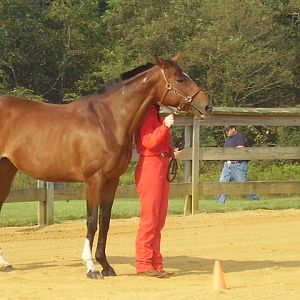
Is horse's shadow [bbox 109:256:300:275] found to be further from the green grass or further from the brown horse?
the green grass

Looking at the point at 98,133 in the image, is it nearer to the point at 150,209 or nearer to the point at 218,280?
the point at 150,209

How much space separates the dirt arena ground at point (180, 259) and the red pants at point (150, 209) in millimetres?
252

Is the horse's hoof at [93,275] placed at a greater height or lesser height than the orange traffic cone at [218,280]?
lesser

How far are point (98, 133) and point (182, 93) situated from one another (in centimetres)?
95

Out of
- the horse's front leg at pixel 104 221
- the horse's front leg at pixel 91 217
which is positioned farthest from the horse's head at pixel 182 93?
the horse's front leg at pixel 91 217

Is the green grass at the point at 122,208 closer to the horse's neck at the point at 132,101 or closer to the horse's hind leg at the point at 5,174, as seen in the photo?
the horse's hind leg at the point at 5,174

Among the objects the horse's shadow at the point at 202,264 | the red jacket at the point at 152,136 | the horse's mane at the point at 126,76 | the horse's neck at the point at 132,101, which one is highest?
the horse's mane at the point at 126,76

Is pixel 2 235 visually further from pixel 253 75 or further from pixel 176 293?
pixel 253 75

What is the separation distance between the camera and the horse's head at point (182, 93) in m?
9.14

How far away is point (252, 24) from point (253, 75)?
6.53 feet

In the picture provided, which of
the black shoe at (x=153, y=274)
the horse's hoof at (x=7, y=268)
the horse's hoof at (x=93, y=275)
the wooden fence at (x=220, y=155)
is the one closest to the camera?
the horse's hoof at (x=93, y=275)

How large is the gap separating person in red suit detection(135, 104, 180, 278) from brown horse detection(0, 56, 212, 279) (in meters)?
0.14

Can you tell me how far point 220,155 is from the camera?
14938mm

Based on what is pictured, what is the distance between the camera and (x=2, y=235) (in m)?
12.0
